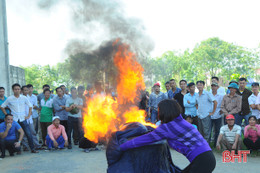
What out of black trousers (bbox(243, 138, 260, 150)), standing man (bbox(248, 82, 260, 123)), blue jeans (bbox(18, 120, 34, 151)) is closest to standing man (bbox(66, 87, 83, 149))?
blue jeans (bbox(18, 120, 34, 151))

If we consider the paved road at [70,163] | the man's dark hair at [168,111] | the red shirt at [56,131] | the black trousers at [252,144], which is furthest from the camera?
the red shirt at [56,131]

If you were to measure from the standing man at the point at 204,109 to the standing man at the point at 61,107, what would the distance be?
14.8 feet

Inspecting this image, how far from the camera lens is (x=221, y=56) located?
45.4 m

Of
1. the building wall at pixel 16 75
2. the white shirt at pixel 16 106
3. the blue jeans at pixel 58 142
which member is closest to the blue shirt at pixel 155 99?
the blue jeans at pixel 58 142

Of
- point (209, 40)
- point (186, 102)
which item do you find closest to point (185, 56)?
point (209, 40)

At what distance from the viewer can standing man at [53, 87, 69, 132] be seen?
8602 millimetres

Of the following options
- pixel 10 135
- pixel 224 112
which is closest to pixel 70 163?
pixel 10 135

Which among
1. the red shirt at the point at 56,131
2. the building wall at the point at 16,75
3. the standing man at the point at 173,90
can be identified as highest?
the building wall at the point at 16,75

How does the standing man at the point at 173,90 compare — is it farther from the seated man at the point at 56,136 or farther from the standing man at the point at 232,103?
the seated man at the point at 56,136

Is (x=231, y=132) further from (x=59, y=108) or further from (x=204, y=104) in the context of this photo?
(x=59, y=108)

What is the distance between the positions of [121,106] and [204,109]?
3455 mm

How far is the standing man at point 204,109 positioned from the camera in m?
7.71

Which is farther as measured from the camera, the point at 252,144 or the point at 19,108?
the point at 19,108

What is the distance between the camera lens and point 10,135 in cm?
747
